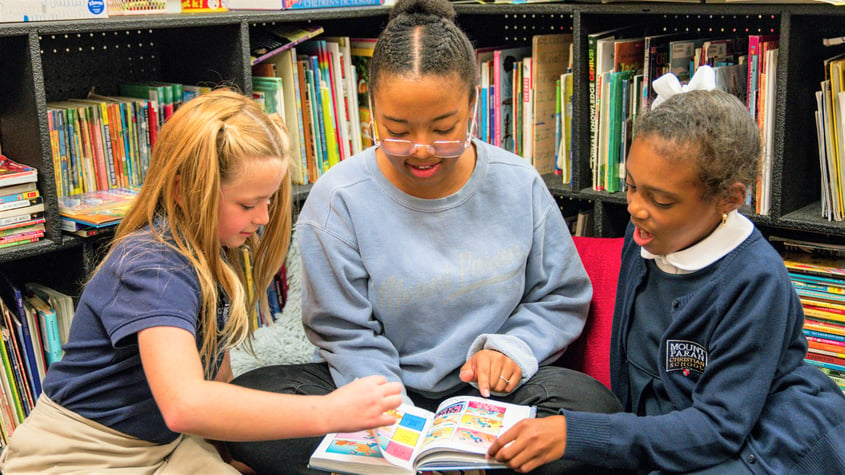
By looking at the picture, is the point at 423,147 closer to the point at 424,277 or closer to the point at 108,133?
the point at 424,277

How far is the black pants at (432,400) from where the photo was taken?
1427 millimetres

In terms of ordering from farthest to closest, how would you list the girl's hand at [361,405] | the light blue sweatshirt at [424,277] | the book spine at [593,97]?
the book spine at [593,97], the light blue sweatshirt at [424,277], the girl's hand at [361,405]

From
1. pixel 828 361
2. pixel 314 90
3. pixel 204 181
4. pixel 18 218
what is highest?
pixel 314 90

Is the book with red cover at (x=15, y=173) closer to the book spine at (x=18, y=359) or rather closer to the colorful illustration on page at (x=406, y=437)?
the book spine at (x=18, y=359)

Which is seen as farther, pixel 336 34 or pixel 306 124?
pixel 336 34

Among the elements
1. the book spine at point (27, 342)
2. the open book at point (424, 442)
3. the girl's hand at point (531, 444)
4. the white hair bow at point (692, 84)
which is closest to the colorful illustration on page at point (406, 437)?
the open book at point (424, 442)

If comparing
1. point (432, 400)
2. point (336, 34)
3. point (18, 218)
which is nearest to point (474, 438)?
point (432, 400)

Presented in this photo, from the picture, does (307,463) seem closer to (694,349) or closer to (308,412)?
(308,412)

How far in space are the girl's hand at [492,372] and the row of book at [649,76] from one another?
0.65m

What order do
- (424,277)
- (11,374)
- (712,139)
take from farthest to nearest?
(11,374)
(424,277)
(712,139)

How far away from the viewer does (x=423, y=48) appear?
1.40 metres

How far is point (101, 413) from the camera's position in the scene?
1325 mm

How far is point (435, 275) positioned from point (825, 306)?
0.80 metres

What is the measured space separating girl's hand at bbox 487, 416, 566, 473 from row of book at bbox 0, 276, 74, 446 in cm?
105
